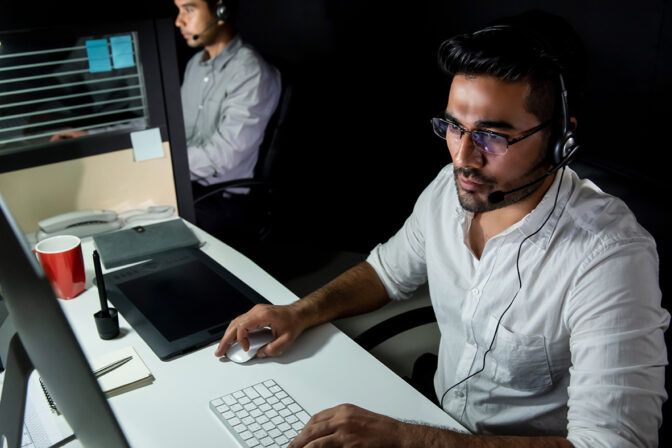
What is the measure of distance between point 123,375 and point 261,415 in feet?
0.93

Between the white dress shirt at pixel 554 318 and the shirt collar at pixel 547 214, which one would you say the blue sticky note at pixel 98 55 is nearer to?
the white dress shirt at pixel 554 318

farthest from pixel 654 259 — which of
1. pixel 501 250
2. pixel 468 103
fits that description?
pixel 468 103

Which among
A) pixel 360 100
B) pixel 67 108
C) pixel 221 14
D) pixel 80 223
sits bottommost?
pixel 360 100

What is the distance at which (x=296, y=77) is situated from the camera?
2.50 meters

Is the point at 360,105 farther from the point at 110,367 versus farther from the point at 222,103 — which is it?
the point at 110,367

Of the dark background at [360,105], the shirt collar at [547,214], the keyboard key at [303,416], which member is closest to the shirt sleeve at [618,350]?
the shirt collar at [547,214]

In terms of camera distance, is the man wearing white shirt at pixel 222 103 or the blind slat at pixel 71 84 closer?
the blind slat at pixel 71 84

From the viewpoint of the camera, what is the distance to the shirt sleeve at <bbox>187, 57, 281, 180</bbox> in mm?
2803

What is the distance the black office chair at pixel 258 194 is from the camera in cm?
250

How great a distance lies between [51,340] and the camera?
0.61 meters

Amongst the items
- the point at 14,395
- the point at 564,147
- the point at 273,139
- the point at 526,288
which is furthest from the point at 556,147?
the point at 273,139

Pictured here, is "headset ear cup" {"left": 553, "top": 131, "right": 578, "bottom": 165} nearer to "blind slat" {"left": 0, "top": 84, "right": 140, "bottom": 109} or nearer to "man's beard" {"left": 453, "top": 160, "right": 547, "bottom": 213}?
"man's beard" {"left": 453, "top": 160, "right": 547, "bottom": 213}

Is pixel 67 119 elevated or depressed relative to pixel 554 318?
elevated

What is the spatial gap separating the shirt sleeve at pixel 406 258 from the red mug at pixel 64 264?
0.67 meters
